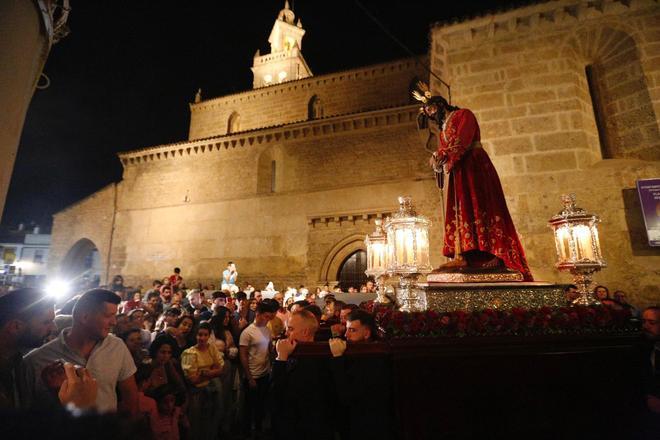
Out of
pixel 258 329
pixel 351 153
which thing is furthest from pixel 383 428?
pixel 351 153

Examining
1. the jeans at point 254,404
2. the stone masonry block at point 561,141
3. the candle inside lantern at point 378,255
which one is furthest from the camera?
the stone masonry block at point 561,141

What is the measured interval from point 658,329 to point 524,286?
1.61 metres

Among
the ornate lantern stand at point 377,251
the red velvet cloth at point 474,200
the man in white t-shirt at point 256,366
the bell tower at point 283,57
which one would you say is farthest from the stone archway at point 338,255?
the bell tower at point 283,57

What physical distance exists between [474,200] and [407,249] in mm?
930

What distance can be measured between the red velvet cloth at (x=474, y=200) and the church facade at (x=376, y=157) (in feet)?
11.9

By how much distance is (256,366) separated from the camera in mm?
4609

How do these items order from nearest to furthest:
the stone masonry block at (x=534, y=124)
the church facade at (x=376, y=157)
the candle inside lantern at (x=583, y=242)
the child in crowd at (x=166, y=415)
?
1. the child in crowd at (x=166, y=415)
2. the candle inside lantern at (x=583, y=242)
3. the church facade at (x=376, y=157)
4. the stone masonry block at (x=534, y=124)

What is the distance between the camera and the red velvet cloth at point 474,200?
3490 mm

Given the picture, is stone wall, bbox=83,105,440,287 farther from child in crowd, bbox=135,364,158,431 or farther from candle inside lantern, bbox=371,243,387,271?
child in crowd, bbox=135,364,158,431

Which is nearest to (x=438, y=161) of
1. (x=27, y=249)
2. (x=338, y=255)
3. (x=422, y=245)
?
(x=422, y=245)

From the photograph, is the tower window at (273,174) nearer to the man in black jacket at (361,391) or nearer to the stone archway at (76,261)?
the stone archway at (76,261)

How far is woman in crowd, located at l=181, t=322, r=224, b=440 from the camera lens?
3.73 m

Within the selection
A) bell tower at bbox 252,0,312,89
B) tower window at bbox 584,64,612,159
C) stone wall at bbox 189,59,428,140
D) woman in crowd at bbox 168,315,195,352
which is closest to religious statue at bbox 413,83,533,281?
woman in crowd at bbox 168,315,195,352

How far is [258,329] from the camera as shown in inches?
188
